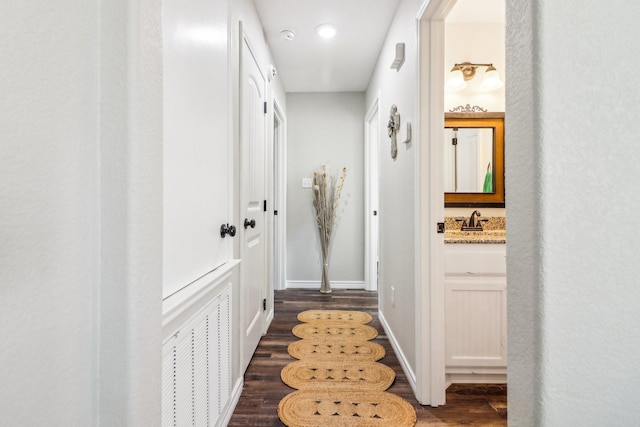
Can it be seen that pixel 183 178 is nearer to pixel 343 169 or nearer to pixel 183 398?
pixel 183 398

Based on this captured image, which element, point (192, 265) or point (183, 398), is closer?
point (183, 398)

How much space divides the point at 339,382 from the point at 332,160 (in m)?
2.64

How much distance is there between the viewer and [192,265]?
3.85 ft

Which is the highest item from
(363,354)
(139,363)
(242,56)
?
(242,56)

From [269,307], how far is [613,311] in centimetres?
245

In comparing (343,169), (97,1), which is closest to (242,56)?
(97,1)

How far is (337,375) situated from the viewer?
198 cm

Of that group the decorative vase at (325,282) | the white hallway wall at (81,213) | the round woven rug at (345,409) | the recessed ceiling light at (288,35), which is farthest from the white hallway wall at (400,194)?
the white hallway wall at (81,213)

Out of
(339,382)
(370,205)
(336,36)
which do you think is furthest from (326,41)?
(339,382)

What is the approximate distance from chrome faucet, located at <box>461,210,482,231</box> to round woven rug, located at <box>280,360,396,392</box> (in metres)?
1.09

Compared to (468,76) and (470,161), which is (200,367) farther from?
(468,76)

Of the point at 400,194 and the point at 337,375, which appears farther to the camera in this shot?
the point at 400,194

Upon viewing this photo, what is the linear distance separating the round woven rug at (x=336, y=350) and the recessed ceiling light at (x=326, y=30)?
2.37 meters

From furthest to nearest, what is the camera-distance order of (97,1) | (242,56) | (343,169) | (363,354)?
(343,169), (363,354), (242,56), (97,1)
